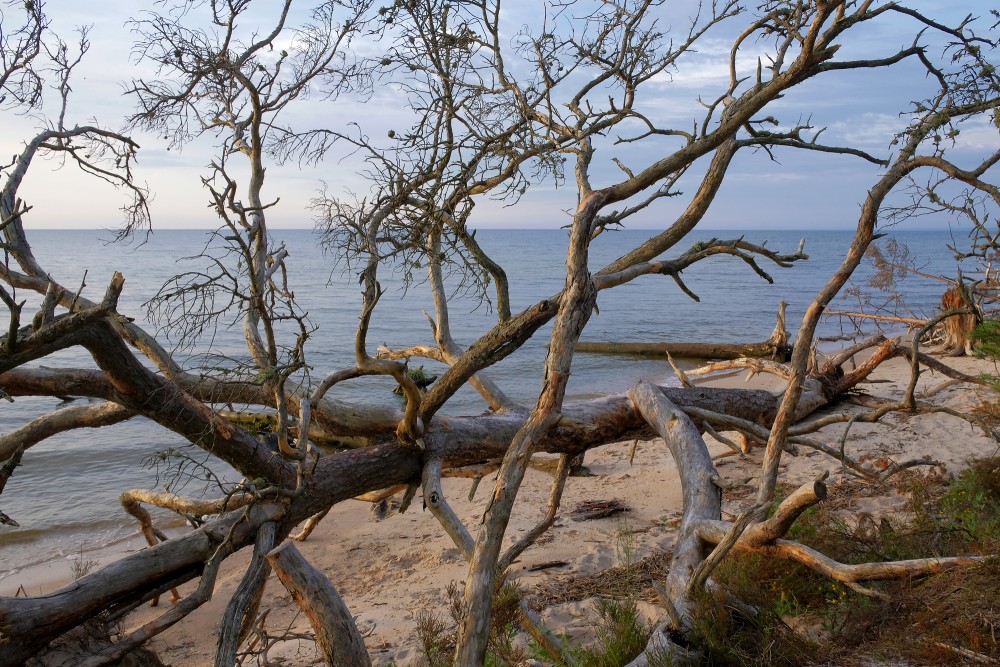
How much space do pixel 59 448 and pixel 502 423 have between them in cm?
894

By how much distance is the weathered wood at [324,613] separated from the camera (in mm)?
3805

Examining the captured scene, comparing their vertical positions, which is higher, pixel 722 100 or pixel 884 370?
pixel 722 100

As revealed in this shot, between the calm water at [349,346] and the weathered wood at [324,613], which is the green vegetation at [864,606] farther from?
the calm water at [349,346]

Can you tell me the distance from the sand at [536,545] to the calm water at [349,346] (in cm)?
171

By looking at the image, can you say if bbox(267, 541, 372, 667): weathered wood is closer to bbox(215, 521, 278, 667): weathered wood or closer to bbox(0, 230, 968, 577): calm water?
bbox(215, 521, 278, 667): weathered wood

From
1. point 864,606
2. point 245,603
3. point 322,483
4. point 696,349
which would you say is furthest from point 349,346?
point 864,606

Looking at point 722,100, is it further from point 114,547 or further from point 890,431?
point 114,547

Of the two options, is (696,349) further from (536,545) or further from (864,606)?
(864,606)

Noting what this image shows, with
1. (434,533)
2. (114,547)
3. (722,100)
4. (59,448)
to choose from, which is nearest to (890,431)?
(722,100)

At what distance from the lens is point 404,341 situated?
69.2 ft

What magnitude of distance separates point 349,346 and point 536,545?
1450cm

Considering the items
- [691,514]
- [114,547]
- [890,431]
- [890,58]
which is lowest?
[114,547]

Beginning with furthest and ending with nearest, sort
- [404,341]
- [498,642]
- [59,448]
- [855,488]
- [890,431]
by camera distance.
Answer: [404,341], [59,448], [890,431], [855,488], [498,642]

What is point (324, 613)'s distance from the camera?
3.82 meters
